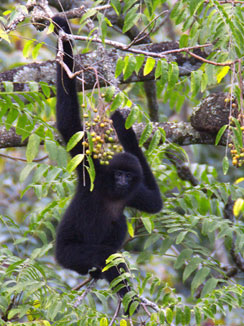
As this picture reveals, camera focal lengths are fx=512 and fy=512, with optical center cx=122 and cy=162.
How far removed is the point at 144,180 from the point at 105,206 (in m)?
0.65

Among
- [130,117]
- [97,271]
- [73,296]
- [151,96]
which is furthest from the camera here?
[151,96]

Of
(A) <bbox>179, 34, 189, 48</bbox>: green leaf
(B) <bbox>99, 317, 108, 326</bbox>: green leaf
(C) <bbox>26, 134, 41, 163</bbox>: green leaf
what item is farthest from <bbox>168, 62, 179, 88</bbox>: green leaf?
(B) <bbox>99, 317, 108, 326</bbox>: green leaf

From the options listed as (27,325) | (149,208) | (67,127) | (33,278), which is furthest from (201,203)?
(27,325)

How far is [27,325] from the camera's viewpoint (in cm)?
367

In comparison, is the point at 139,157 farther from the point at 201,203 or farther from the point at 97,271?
the point at 97,271

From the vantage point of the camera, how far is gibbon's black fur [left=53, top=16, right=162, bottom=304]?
18.3 feet

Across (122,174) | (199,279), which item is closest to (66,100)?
(122,174)

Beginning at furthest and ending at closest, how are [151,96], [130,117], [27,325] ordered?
[151,96], [130,117], [27,325]

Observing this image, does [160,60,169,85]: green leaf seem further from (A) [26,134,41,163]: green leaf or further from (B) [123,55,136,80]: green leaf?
(A) [26,134,41,163]: green leaf

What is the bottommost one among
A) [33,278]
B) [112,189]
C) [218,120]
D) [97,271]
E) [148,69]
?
[97,271]

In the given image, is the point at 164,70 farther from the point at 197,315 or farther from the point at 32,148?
the point at 197,315

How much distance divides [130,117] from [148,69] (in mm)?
437

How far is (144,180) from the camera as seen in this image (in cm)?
638

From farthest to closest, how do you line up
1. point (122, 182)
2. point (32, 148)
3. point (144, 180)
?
point (144, 180) → point (122, 182) → point (32, 148)
